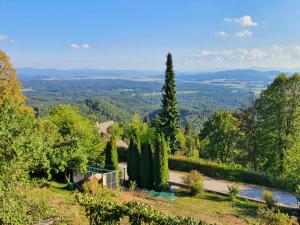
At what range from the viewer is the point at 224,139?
51281 millimetres

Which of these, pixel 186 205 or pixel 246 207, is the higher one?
pixel 186 205

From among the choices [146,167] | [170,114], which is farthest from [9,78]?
[170,114]

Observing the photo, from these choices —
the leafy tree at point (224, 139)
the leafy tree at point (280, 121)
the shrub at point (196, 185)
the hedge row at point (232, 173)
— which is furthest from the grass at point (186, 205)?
the leafy tree at point (224, 139)

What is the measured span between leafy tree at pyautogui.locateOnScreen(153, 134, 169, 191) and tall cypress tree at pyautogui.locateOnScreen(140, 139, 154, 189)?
22.5 inches

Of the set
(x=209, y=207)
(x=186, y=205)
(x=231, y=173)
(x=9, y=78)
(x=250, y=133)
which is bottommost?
(x=231, y=173)

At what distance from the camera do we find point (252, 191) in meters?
33.8

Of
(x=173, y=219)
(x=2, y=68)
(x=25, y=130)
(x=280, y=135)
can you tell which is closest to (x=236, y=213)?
(x=173, y=219)

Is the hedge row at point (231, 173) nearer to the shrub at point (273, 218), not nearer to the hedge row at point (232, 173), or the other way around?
the hedge row at point (232, 173)

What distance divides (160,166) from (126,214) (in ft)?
53.3

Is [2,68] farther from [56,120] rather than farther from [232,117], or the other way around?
[232,117]

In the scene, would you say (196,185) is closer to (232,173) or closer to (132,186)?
(132,186)

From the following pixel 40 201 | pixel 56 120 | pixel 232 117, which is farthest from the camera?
pixel 232 117

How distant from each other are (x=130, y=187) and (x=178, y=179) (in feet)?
23.7

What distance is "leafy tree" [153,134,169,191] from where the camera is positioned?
32.9 metres
